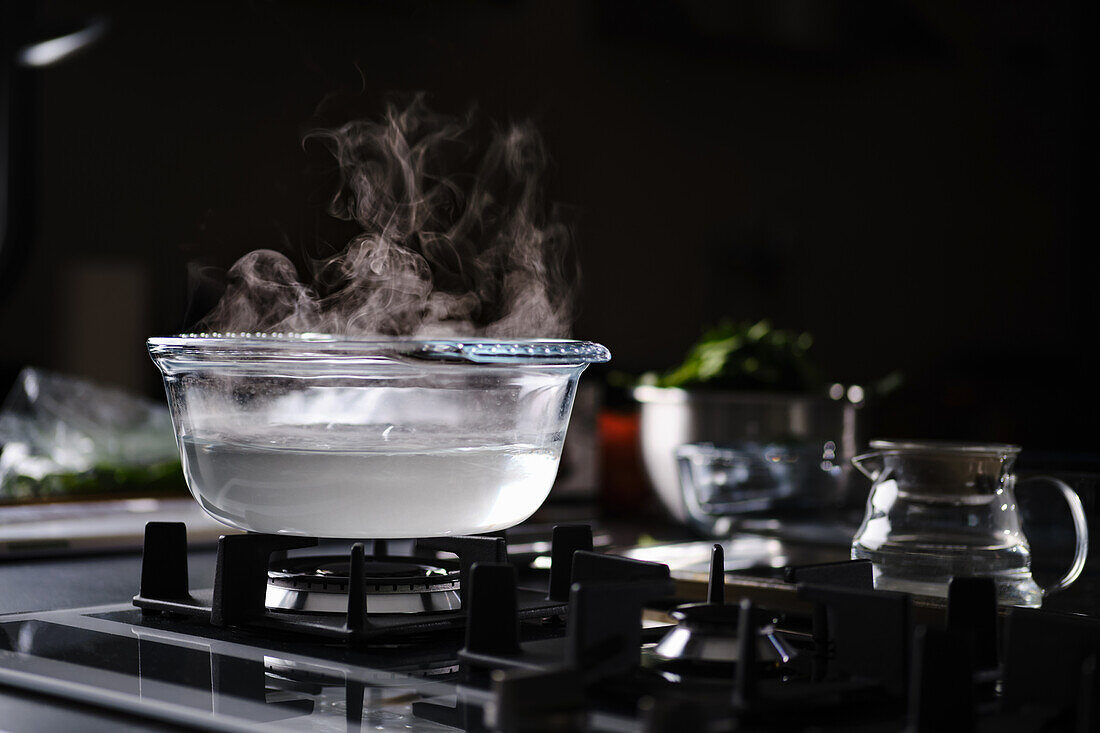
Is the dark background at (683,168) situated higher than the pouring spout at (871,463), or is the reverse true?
the dark background at (683,168)

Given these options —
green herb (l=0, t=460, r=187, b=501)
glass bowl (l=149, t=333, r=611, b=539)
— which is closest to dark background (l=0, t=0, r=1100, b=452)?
green herb (l=0, t=460, r=187, b=501)

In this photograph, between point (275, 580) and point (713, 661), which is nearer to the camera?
point (713, 661)

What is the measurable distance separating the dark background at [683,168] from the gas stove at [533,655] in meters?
1.68

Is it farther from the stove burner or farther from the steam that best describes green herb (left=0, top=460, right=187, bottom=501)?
the stove burner

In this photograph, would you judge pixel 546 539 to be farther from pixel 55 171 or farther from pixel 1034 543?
pixel 55 171

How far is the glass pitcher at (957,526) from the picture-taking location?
2.86 ft

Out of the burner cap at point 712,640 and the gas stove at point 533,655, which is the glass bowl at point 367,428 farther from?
the burner cap at point 712,640

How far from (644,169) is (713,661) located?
229cm

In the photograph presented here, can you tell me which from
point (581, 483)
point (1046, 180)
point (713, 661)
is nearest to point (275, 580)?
point (713, 661)

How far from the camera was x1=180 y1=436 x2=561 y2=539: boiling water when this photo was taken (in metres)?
0.75

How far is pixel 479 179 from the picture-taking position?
99.1 inches

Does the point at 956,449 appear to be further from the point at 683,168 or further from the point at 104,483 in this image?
the point at 683,168

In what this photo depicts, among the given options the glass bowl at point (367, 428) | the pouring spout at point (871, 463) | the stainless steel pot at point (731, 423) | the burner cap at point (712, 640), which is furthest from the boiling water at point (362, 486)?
the stainless steel pot at point (731, 423)

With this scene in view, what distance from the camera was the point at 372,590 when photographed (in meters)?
0.78
